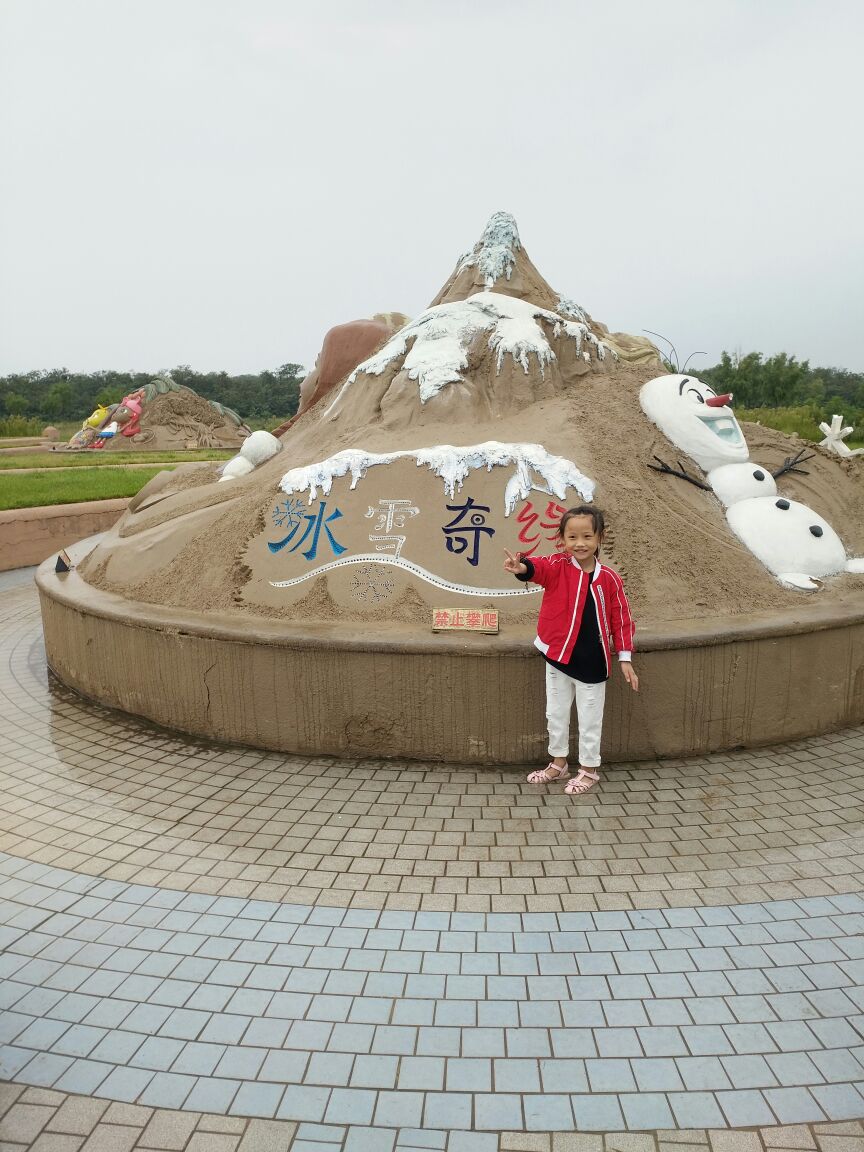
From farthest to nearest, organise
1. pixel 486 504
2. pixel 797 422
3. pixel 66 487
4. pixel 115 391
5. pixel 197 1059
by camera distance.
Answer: pixel 115 391 < pixel 797 422 < pixel 66 487 < pixel 486 504 < pixel 197 1059

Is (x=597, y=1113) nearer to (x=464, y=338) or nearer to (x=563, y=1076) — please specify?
(x=563, y=1076)

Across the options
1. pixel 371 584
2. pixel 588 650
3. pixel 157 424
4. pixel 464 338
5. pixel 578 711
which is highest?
pixel 464 338

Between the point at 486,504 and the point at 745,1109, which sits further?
the point at 486,504

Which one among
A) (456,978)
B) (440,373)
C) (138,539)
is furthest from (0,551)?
(456,978)

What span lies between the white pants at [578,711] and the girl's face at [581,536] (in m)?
0.62

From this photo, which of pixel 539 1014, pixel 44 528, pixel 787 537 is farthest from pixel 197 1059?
pixel 44 528

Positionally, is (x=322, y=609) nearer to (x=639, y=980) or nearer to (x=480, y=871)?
(x=480, y=871)

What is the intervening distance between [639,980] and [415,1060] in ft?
2.81

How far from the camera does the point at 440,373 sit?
21.4 feet

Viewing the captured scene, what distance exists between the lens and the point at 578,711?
414 centimetres

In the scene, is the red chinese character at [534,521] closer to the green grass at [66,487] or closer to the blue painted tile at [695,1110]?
the blue painted tile at [695,1110]

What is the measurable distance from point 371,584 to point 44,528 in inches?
320

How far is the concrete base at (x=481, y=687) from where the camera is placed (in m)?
4.41

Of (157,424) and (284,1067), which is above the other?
(157,424)
